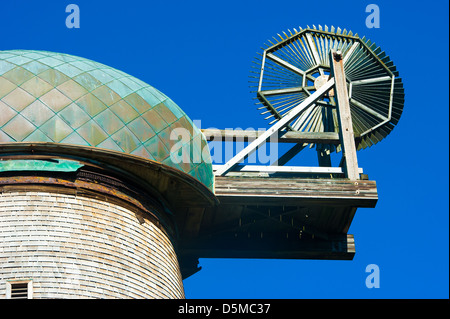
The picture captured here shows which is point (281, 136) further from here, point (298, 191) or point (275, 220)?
point (298, 191)

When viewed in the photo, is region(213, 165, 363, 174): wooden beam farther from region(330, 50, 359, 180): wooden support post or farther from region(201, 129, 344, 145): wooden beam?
region(201, 129, 344, 145): wooden beam

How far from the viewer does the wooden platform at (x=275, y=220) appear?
27703 millimetres

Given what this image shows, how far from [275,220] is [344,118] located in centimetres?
337

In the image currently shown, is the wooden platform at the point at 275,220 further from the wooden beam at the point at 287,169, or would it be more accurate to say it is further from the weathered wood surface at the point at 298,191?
the wooden beam at the point at 287,169

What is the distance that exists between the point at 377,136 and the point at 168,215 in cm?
805

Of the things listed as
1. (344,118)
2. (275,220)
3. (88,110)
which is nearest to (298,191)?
(275,220)

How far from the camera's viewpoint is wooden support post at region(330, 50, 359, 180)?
93.6 ft

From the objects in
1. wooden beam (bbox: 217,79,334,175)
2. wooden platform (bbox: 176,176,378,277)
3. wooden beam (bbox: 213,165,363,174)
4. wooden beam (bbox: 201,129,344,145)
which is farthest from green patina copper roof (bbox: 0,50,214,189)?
wooden beam (bbox: 201,129,344,145)

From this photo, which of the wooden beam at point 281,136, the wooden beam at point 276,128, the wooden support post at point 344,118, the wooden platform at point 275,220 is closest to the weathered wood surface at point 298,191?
the wooden platform at point 275,220

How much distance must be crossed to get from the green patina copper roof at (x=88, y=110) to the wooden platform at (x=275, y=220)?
1.22 meters

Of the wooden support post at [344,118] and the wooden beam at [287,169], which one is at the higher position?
Result: the wooden support post at [344,118]
